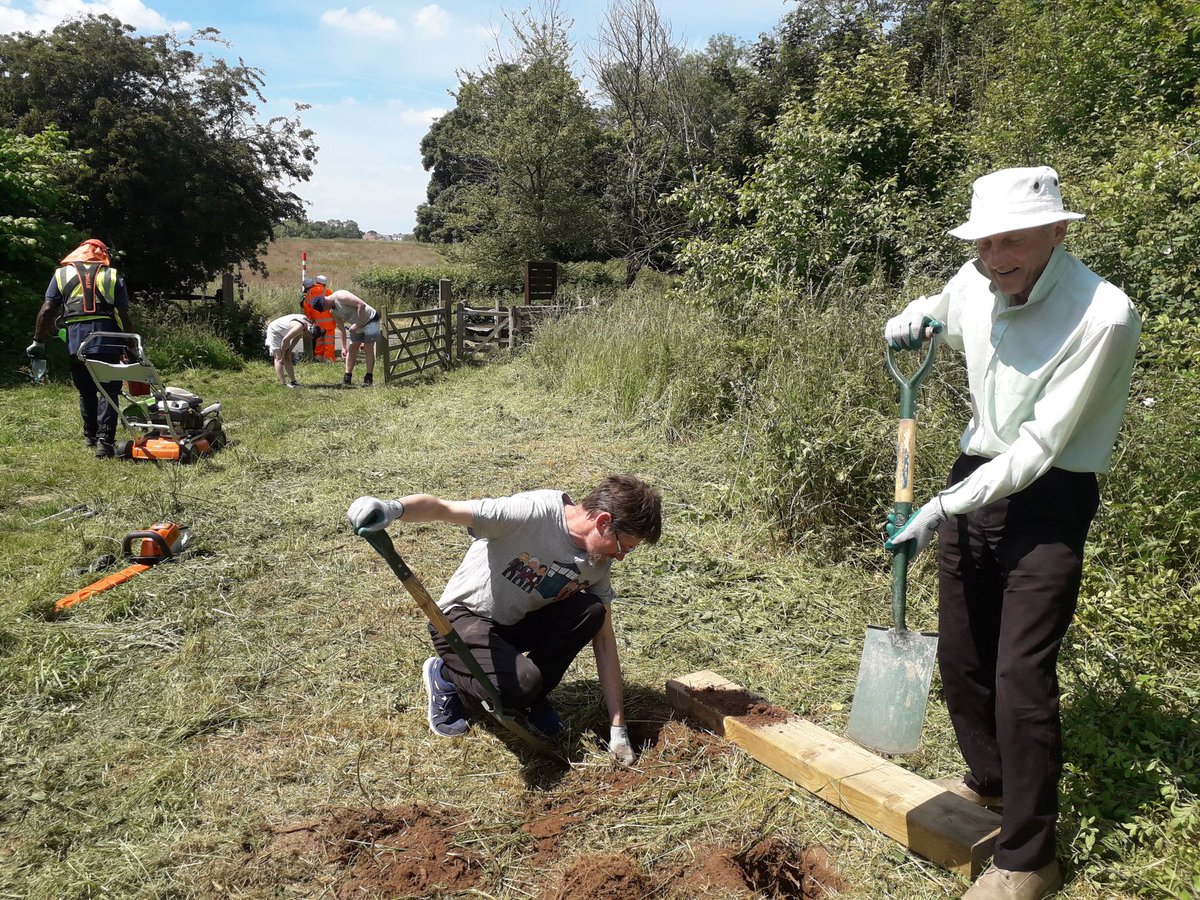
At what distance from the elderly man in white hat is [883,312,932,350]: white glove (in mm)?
289

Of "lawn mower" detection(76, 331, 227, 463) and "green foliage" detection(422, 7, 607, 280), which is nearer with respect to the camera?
"lawn mower" detection(76, 331, 227, 463)

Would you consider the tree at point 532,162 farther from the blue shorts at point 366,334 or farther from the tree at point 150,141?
the blue shorts at point 366,334

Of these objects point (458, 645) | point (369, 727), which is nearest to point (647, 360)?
point (369, 727)

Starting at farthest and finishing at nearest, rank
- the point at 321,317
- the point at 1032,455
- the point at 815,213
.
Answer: the point at 321,317
the point at 815,213
the point at 1032,455

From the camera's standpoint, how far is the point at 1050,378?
207 centimetres

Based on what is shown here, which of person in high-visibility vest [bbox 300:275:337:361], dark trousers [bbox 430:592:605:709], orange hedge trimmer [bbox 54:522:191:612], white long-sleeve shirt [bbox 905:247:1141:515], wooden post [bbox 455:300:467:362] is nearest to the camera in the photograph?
white long-sleeve shirt [bbox 905:247:1141:515]

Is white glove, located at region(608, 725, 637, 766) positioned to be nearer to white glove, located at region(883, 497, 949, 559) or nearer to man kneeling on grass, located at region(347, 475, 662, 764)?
man kneeling on grass, located at region(347, 475, 662, 764)

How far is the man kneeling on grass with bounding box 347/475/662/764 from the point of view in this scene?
9.22ft

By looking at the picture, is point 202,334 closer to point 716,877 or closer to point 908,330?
point 908,330

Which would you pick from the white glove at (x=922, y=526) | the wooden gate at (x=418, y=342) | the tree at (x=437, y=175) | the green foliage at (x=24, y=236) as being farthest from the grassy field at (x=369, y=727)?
the tree at (x=437, y=175)

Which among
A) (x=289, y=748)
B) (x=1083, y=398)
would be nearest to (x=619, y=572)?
(x=289, y=748)

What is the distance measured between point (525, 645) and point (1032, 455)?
1.90 meters

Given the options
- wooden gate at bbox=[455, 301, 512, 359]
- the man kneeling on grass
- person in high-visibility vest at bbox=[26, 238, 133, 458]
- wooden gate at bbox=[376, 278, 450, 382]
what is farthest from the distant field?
the man kneeling on grass

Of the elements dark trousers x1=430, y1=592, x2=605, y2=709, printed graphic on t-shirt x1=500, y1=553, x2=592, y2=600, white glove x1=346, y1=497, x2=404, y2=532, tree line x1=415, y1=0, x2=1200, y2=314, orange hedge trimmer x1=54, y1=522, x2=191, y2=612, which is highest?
tree line x1=415, y1=0, x2=1200, y2=314
